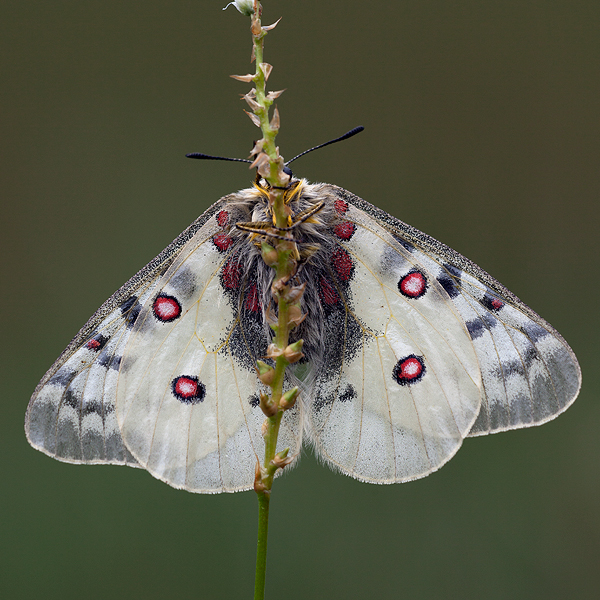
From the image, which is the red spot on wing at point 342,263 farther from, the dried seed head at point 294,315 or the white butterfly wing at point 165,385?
the dried seed head at point 294,315

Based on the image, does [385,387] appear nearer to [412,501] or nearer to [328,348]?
[328,348]

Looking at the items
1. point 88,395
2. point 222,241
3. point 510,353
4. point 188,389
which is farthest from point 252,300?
point 510,353

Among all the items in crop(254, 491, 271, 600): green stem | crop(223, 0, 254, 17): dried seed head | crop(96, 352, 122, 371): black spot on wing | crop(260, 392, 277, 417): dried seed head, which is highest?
crop(223, 0, 254, 17): dried seed head

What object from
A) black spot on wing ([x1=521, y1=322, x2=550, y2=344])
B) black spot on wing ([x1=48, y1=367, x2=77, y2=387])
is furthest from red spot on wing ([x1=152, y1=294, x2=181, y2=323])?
black spot on wing ([x1=521, y1=322, x2=550, y2=344])

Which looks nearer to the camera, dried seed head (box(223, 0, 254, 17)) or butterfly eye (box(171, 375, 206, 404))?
dried seed head (box(223, 0, 254, 17))

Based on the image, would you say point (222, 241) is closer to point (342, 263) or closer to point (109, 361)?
point (342, 263)

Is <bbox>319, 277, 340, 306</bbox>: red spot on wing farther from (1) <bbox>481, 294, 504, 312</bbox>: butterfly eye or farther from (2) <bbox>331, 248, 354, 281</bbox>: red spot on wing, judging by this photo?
(1) <bbox>481, 294, 504, 312</bbox>: butterfly eye
